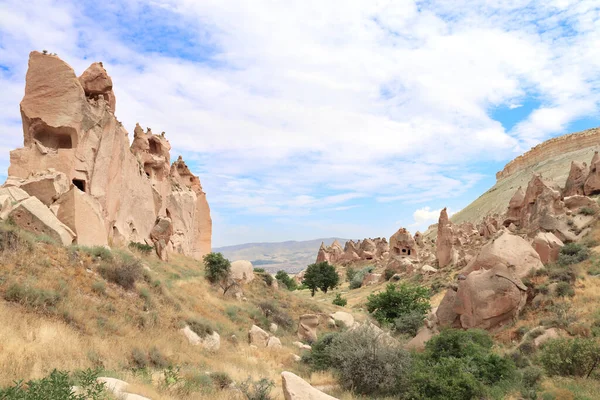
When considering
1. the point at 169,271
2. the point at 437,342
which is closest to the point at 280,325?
the point at 169,271

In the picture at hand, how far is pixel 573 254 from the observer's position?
1928 centimetres

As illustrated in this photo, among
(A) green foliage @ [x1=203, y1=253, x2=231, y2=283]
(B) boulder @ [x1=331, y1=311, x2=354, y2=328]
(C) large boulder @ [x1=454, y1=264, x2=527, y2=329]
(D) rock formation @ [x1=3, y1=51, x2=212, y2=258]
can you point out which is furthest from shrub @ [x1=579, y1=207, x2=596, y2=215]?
(D) rock formation @ [x1=3, y1=51, x2=212, y2=258]

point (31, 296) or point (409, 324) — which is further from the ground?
point (31, 296)

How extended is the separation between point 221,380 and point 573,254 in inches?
729

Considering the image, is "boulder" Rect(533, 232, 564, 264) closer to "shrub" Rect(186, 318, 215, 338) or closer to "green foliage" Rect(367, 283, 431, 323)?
"green foliage" Rect(367, 283, 431, 323)

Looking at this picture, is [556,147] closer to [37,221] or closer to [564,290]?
[564,290]

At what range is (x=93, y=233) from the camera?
1738 cm

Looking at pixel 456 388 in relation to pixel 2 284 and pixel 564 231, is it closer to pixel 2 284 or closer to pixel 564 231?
pixel 2 284

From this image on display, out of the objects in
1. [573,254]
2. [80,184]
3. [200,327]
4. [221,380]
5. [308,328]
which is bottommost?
[308,328]

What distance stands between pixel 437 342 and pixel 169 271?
15.3m

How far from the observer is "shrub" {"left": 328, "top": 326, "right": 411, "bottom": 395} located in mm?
10680

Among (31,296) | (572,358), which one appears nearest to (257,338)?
(31,296)

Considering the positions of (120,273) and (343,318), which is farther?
(343,318)

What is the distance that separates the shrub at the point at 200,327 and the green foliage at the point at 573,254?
16.5m
